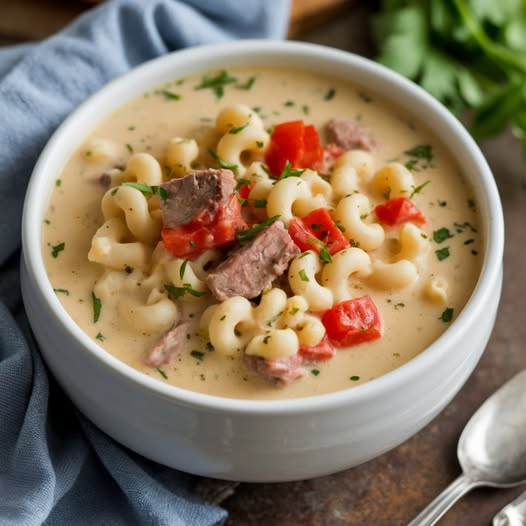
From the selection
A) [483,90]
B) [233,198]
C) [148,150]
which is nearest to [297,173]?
[233,198]

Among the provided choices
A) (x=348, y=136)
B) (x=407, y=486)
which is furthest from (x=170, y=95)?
(x=407, y=486)

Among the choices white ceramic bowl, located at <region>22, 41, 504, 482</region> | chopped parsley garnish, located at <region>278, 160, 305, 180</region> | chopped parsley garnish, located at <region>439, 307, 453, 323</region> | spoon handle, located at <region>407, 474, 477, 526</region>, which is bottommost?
spoon handle, located at <region>407, 474, 477, 526</region>

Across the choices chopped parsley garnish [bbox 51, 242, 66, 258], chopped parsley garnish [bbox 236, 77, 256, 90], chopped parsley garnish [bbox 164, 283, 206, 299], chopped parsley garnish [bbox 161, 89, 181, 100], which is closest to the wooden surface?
chopped parsley garnish [bbox 164, 283, 206, 299]

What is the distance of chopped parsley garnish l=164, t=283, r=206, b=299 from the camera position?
7.81ft

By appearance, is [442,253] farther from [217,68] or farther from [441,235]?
[217,68]

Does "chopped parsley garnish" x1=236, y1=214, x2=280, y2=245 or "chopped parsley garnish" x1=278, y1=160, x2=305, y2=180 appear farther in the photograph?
"chopped parsley garnish" x1=278, y1=160, x2=305, y2=180

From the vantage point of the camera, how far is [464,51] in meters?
3.64

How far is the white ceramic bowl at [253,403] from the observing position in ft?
7.25

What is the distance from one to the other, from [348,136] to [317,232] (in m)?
0.44

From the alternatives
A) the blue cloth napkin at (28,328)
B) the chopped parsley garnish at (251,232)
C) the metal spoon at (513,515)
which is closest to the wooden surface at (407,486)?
the metal spoon at (513,515)

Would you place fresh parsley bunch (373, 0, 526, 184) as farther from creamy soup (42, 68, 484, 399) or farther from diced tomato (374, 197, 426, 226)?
diced tomato (374, 197, 426, 226)

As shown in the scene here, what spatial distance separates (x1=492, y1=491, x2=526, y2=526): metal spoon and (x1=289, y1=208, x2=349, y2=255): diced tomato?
2.87 ft

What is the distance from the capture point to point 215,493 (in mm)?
2633

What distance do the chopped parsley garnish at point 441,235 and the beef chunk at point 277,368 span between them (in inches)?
22.8
